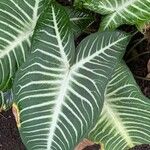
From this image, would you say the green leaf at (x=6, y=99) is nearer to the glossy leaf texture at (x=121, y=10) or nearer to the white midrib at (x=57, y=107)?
the white midrib at (x=57, y=107)

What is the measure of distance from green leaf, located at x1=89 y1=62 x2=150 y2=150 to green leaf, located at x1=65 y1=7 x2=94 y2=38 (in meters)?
0.20

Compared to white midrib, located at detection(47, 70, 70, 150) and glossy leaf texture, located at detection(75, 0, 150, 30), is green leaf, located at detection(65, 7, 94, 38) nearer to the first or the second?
glossy leaf texture, located at detection(75, 0, 150, 30)

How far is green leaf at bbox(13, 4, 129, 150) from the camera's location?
146cm

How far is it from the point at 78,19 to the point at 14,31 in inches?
10.4

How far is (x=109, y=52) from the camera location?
4.83 ft

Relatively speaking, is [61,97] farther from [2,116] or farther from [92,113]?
[2,116]

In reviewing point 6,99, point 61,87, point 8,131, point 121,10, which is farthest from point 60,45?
point 8,131

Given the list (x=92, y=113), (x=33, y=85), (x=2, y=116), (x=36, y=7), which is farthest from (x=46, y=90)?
(x=2, y=116)

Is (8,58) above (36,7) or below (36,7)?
below

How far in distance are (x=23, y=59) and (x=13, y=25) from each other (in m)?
0.11

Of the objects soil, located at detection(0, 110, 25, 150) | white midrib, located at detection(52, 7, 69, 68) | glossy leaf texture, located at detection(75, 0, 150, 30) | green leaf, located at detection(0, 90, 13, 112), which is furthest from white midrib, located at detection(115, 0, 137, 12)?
soil, located at detection(0, 110, 25, 150)

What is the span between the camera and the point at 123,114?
5.28 feet

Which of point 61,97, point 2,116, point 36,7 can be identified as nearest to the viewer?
point 61,97

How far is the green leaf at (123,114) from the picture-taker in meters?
1.60
